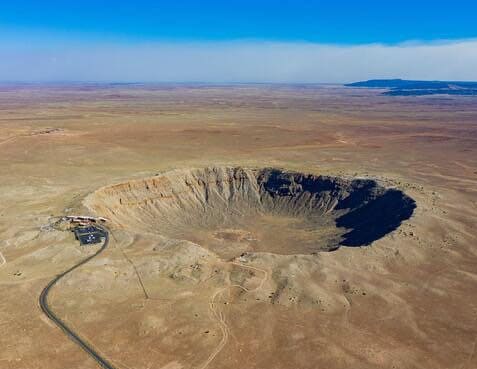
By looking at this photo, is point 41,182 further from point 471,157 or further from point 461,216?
point 471,157

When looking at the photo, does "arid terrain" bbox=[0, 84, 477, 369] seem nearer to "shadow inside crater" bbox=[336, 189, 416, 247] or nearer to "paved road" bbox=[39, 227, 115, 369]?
"shadow inside crater" bbox=[336, 189, 416, 247]

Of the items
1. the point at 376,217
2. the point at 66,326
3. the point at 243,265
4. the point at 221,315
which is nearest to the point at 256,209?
the point at 376,217

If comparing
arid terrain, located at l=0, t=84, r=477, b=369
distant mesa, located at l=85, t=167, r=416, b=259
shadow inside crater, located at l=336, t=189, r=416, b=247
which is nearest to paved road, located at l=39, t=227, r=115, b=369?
arid terrain, located at l=0, t=84, r=477, b=369

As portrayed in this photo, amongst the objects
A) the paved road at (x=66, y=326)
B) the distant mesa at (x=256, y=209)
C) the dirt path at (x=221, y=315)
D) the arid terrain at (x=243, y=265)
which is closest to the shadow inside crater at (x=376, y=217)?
the distant mesa at (x=256, y=209)

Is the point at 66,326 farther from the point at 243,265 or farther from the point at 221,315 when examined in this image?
Answer: the point at 243,265

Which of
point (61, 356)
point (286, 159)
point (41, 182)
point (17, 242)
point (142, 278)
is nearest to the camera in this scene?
point (61, 356)

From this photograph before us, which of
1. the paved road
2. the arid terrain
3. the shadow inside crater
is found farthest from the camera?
the shadow inside crater

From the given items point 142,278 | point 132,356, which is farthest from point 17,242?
point 132,356
